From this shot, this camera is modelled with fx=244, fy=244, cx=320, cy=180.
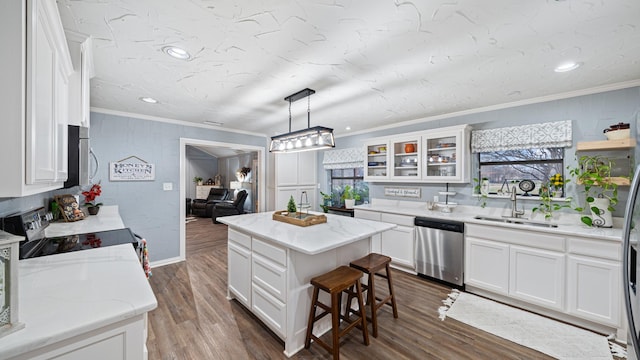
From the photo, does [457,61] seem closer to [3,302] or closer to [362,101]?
[362,101]

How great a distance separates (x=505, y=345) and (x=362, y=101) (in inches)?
107

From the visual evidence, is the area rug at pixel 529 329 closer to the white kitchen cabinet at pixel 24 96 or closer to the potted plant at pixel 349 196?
the potted plant at pixel 349 196

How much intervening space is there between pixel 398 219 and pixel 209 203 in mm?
6486

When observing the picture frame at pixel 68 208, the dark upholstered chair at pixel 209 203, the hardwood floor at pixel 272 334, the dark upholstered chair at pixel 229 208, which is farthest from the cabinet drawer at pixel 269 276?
the dark upholstered chair at pixel 209 203

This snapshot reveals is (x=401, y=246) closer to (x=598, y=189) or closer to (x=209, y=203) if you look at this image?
(x=598, y=189)

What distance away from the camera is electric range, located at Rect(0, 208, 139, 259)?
62.1 inches

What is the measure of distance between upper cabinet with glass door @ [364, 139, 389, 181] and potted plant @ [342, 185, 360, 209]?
569mm

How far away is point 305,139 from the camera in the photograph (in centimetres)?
257

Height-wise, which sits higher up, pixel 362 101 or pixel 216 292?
pixel 362 101

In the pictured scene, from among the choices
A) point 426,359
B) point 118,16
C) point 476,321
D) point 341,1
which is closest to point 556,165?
point 476,321

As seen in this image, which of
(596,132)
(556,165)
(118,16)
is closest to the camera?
(118,16)

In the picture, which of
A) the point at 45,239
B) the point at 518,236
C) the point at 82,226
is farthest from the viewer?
the point at 518,236

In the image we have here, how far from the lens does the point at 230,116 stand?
12.1 ft

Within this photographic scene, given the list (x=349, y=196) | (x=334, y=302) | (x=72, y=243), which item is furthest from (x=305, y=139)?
(x=349, y=196)
